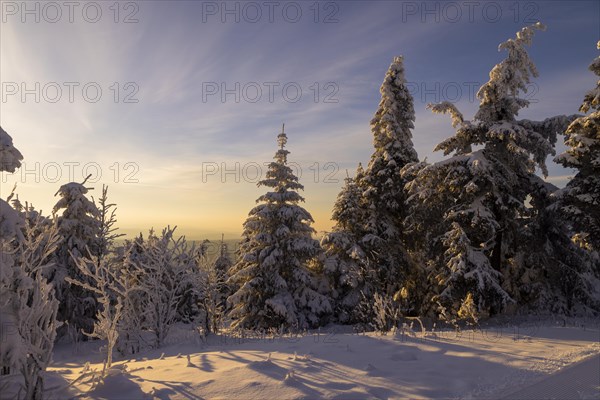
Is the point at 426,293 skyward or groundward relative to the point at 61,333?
skyward

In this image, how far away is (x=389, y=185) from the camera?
23078 millimetres

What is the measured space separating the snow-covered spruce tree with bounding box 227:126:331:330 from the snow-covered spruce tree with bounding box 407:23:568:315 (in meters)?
6.44

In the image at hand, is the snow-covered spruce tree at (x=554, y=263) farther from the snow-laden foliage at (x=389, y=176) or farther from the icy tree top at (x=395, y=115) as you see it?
the icy tree top at (x=395, y=115)

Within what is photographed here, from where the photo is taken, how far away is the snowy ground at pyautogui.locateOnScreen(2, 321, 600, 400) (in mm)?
6180

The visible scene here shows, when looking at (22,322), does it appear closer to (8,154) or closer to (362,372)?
(8,154)

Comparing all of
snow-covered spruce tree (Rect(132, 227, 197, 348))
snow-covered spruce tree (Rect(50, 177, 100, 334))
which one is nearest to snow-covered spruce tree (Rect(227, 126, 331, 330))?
snow-covered spruce tree (Rect(132, 227, 197, 348))

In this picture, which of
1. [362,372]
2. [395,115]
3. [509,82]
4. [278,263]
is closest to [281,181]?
[278,263]

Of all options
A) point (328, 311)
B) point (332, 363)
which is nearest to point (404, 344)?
point (332, 363)

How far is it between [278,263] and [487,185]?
35.3 ft

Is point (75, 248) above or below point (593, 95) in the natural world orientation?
below

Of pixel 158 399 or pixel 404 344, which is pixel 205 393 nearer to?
pixel 158 399

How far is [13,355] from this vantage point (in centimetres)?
566

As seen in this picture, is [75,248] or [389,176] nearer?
[75,248]

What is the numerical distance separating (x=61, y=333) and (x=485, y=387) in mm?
22738
